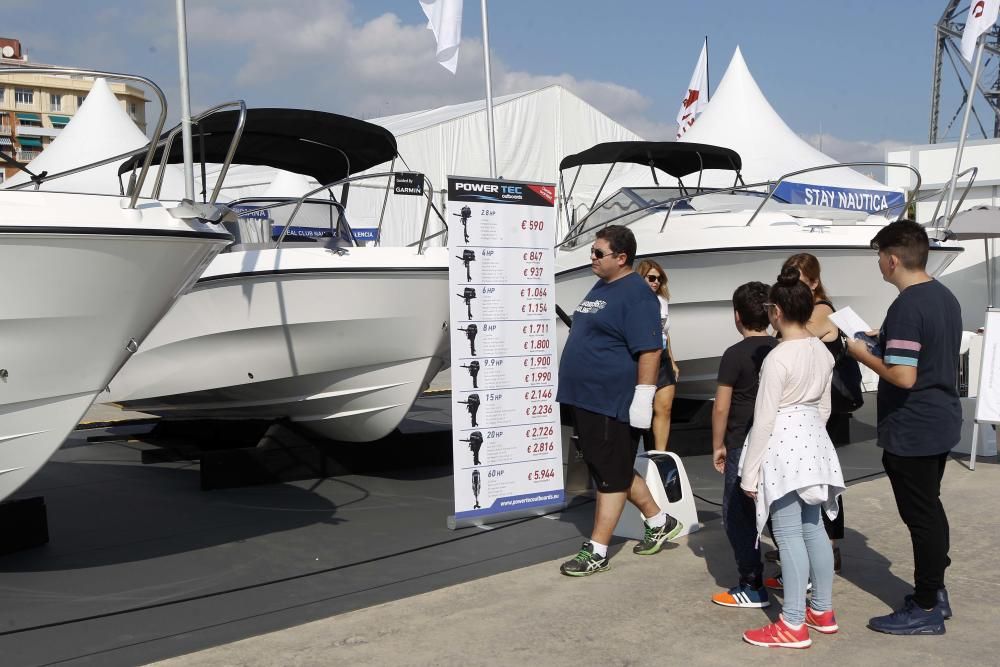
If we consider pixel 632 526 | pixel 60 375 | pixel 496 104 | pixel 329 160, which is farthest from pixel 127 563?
pixel 496 104

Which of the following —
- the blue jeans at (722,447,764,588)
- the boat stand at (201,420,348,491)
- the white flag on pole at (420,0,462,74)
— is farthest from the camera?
the white flag on pole at (420,0,462,74)

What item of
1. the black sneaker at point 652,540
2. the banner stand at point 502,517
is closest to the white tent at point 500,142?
the banner stand at point 502,517

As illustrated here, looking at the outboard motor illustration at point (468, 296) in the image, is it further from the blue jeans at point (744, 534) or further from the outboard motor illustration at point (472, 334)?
the blue jeans at point (744, 534)

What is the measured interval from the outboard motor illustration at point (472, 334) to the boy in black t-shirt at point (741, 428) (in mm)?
1416

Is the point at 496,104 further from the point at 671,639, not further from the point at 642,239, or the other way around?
the point at 671,639

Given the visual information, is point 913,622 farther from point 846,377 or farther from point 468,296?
point 468,296

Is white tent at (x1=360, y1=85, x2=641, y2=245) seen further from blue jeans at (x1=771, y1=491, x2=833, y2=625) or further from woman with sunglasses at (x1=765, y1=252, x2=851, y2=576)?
blue jeans at (x1=771, y1=491, x2=833, y2=625)

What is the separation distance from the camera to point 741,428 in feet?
12.2

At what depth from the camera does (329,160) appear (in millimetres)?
6941

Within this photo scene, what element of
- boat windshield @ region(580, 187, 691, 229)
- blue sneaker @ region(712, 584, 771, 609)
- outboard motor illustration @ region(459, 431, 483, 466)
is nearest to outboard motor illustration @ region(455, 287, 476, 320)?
outboard motor illustration @ region(459, 431, 483, 466)

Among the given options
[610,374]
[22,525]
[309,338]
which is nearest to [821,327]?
[610,374]

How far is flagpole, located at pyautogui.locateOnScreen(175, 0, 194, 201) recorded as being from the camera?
387 cm

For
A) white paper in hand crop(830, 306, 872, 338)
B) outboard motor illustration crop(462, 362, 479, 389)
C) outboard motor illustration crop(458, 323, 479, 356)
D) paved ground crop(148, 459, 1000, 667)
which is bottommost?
paved ground crop(148, 459, 1000, 667)

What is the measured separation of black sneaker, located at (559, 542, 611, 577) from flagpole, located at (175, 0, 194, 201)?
2.21 m
